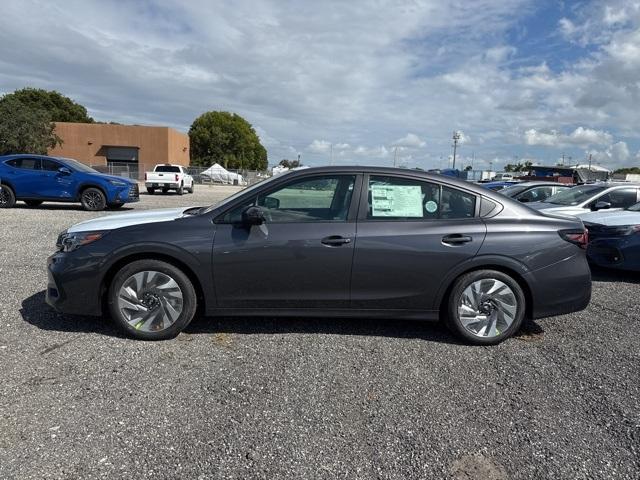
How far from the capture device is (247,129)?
8650 cm

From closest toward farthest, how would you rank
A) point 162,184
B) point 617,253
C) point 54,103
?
point 617,253, point 162,184, point 54,103

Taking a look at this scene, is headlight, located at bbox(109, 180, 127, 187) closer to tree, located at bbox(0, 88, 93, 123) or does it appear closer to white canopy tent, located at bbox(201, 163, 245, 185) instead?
white canopy tent, located at bbox(201, 163, 245, 185)

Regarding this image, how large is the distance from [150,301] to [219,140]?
78.9 meters

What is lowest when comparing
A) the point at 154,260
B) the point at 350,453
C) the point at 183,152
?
the point at 350,453

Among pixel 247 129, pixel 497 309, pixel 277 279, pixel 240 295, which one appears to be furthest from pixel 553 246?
pixel 247 129

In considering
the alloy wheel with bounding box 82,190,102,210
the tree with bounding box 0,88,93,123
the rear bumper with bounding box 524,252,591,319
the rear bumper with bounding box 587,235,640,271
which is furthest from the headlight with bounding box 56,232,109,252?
the tree with bounding box 0,88,93,123

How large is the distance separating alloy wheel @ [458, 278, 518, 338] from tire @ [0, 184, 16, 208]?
13973mm

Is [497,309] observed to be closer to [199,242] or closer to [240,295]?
[240,295]

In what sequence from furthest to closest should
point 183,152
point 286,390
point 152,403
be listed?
point 183,152, point 286,390, point 152,403

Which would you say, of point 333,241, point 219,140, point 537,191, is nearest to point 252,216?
point 333,241

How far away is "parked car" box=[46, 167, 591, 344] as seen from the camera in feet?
13.1

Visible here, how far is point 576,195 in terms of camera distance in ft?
31.1

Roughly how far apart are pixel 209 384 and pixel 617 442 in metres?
2.65

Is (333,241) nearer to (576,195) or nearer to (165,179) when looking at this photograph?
(576,195)
